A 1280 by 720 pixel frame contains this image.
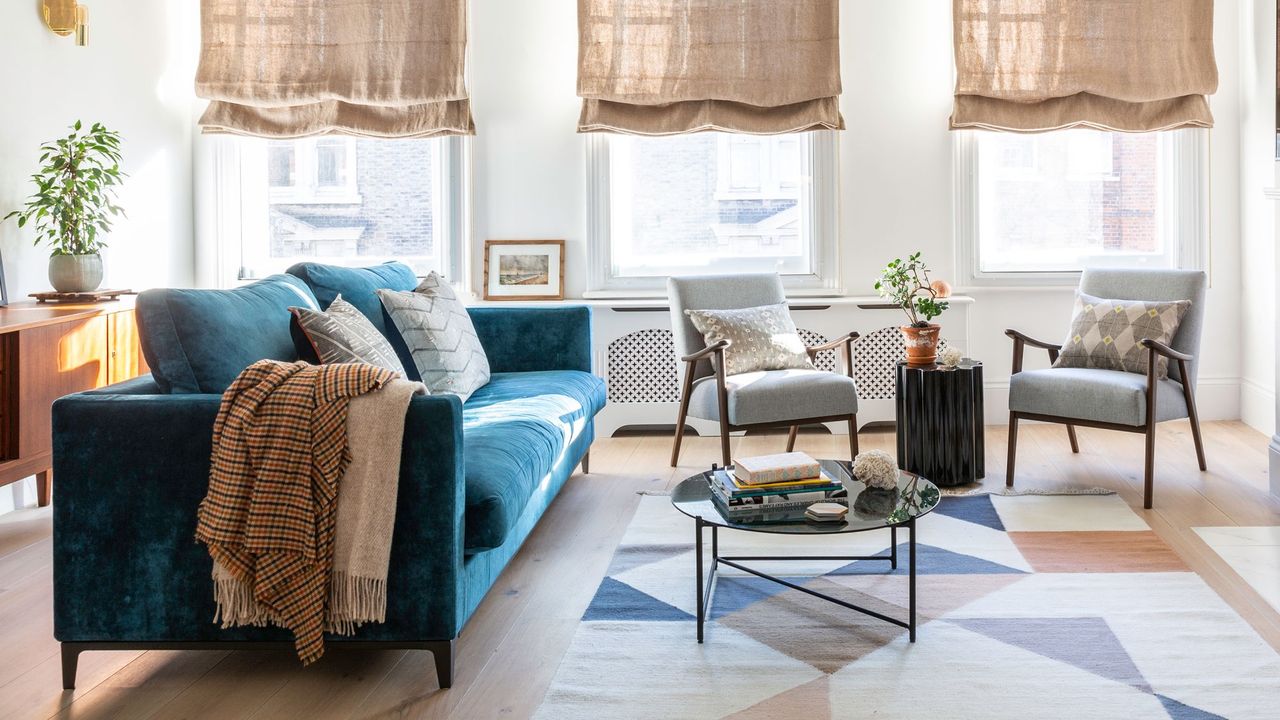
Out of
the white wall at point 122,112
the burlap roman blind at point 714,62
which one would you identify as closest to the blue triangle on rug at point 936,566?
the burlap roman blind at point 714,62

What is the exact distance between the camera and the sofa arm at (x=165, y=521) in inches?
98.3

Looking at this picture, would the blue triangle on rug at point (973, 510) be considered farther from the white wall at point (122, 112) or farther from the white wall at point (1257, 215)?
the white wall at point (122, 112)

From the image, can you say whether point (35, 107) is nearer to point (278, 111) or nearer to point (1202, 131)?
point (278, 111)

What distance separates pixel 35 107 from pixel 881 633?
3.86m

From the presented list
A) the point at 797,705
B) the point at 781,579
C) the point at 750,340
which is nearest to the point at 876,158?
the point at 750,340

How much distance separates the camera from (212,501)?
A: 2.46 metres

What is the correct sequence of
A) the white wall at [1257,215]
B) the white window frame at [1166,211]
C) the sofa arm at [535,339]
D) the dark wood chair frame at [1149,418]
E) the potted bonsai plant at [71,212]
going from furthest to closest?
the white window frame at [1166,211]
the white wall at [1257,215]
the sofa arm at [535,339]
the potted bonsai plant at [71,212]
the dark wood chair frame at [1149,418]

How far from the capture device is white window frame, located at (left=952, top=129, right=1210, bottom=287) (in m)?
5.57

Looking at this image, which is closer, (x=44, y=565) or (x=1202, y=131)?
(x=44, y=565)

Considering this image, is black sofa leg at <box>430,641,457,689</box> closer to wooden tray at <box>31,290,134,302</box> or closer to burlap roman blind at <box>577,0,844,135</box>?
wooden tray at <box>31,290,134,302</box>

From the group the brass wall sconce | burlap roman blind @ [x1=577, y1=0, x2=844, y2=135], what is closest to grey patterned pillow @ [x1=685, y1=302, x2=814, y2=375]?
burlap roman blind @ [x1=577, y1=0, x2=844, y2=135]

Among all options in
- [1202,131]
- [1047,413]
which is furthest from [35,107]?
[1202,131]

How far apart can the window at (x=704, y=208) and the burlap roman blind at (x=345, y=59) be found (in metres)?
0.82

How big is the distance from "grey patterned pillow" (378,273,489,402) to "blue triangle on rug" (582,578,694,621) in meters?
1.05
